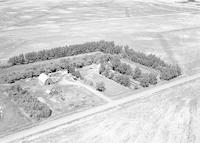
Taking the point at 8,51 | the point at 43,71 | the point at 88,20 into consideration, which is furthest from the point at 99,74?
the point at 88,20

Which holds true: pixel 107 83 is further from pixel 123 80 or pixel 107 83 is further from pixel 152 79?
pixel 152 79

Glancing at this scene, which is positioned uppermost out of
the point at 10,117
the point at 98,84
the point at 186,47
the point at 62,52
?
the point at 62,52

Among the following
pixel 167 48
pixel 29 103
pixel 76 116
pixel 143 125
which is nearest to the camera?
pixel 143 125

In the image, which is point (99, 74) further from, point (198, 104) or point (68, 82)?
point (198, 104)

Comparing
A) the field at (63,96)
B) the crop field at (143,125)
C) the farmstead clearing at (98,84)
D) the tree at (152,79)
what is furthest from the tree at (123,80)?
the field at (63,96)

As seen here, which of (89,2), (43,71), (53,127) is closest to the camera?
(53,127)

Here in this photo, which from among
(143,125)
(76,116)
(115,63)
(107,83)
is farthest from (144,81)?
(76,116)
